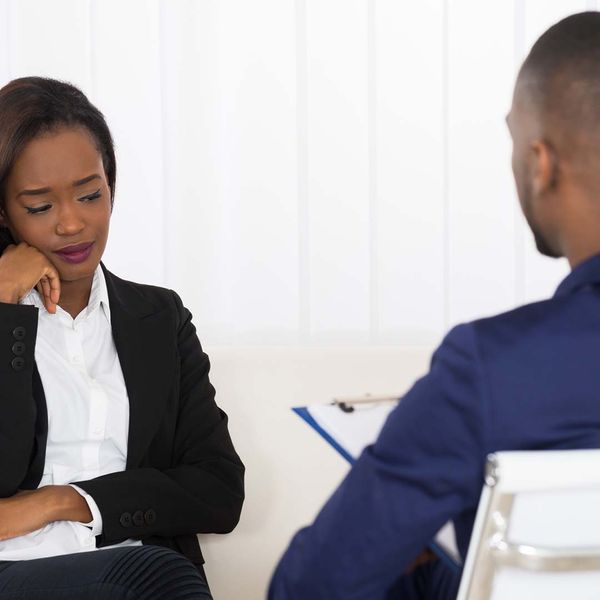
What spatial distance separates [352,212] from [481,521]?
1947mm

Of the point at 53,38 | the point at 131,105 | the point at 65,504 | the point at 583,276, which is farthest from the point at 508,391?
the point at 53,38

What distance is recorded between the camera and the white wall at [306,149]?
2.69m

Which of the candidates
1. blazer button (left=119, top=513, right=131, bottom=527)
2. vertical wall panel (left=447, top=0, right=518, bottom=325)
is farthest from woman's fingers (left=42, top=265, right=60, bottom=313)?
vertical wall panel (left=447, top=0, right=518, bottom=325)

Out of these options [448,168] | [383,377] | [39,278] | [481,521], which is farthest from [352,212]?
[481,521]

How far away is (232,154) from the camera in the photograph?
2689 millimetres

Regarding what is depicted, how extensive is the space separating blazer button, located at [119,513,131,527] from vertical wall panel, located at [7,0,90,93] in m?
1.37

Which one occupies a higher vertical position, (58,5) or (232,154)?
(58,5)

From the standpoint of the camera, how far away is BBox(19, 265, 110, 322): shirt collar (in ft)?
6.16

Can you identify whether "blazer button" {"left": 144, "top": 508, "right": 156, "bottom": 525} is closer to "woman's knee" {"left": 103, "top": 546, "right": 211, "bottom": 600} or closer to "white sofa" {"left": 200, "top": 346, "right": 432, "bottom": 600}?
"woman's knee" {"left": 103, "top": 546, "right": 211, "bottom": 600}

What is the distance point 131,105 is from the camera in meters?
2.71

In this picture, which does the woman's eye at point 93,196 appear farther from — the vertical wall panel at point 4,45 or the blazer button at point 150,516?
the vertical wall panel at point 4,45

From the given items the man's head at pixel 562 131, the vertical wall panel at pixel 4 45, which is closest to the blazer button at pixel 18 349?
the man's head at pixel 562 131

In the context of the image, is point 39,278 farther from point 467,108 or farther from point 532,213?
point 467,108

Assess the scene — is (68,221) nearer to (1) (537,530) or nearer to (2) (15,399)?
(2) (15,399)
